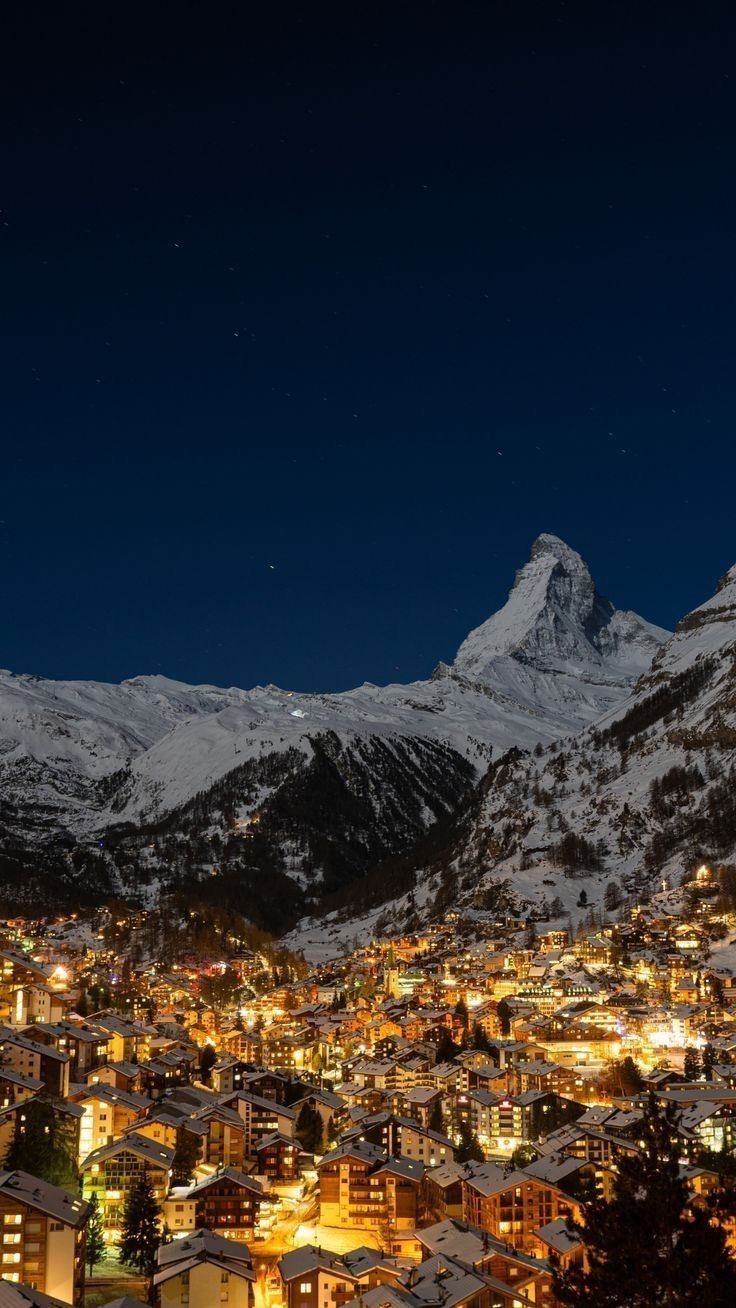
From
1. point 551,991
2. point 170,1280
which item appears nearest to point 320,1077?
point 551,991

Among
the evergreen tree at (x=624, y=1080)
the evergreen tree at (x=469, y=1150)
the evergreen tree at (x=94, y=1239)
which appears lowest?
the evergreen tree at (x=94, y=1239)

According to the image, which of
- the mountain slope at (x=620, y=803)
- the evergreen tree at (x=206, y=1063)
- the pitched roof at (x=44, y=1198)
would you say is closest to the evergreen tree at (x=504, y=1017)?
the evergreen tree at (x=206, y=1063)

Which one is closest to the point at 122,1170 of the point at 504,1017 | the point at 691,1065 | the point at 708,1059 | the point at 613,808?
the point at 691,1065

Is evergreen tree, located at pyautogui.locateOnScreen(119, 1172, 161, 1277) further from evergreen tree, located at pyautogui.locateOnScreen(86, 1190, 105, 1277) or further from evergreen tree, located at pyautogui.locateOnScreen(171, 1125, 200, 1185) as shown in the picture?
evergreen tree, located at pyautogui.locateOnScreen(171, 1125, 200, 1185)

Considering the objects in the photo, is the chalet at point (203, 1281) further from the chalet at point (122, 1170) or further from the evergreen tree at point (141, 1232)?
the chalet at point (122, 1170)

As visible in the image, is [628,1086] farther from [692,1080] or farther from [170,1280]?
[170,1280]

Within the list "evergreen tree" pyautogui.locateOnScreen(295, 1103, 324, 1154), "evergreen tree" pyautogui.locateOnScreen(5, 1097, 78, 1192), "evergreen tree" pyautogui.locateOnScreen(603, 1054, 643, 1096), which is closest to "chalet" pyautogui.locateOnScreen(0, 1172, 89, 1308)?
"evergreen tree" pyautogui.locateOnScreen(5, 1097, 78, 1192)
